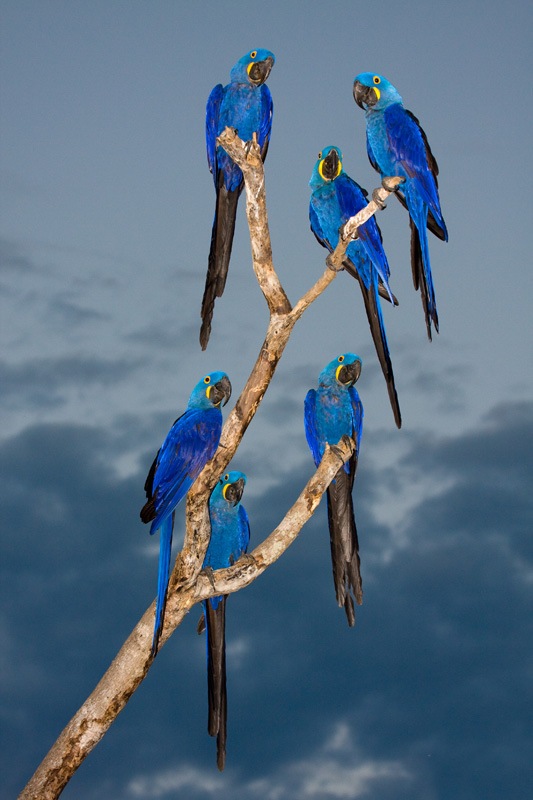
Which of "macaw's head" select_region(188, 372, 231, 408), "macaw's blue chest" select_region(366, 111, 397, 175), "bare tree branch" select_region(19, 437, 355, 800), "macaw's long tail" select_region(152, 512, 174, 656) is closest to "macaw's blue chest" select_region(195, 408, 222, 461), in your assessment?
"macaw's head" select_region(188, 372, 231, 408)

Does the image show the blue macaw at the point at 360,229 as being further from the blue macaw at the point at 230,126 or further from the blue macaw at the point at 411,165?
the blue macaw at the point at 230,126

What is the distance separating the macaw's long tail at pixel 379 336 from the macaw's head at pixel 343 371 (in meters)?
0.25

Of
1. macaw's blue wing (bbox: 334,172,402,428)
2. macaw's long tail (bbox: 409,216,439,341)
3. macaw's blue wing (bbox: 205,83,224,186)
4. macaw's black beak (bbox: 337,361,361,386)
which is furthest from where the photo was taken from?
macaw's blue wing (bbox: 205,83,224,186)

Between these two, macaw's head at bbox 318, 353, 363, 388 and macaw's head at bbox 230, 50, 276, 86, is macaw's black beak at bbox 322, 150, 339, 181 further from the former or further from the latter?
macaw's head at bbox 318, 353, 363, 388

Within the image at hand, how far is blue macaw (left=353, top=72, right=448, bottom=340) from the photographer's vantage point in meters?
6.22

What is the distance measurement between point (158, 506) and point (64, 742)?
1.91 m

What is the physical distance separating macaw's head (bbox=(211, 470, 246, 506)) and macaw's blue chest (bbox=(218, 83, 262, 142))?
2.65 metres

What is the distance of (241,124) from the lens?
6.52 m

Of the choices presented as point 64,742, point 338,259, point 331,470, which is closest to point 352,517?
point 331,470

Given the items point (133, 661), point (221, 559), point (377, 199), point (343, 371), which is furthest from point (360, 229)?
point (133, 661)

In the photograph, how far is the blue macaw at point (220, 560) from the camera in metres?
6.41

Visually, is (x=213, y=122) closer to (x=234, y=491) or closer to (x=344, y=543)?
(x=234, y=491)

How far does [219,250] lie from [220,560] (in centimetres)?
248

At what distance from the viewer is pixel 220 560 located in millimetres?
6680
